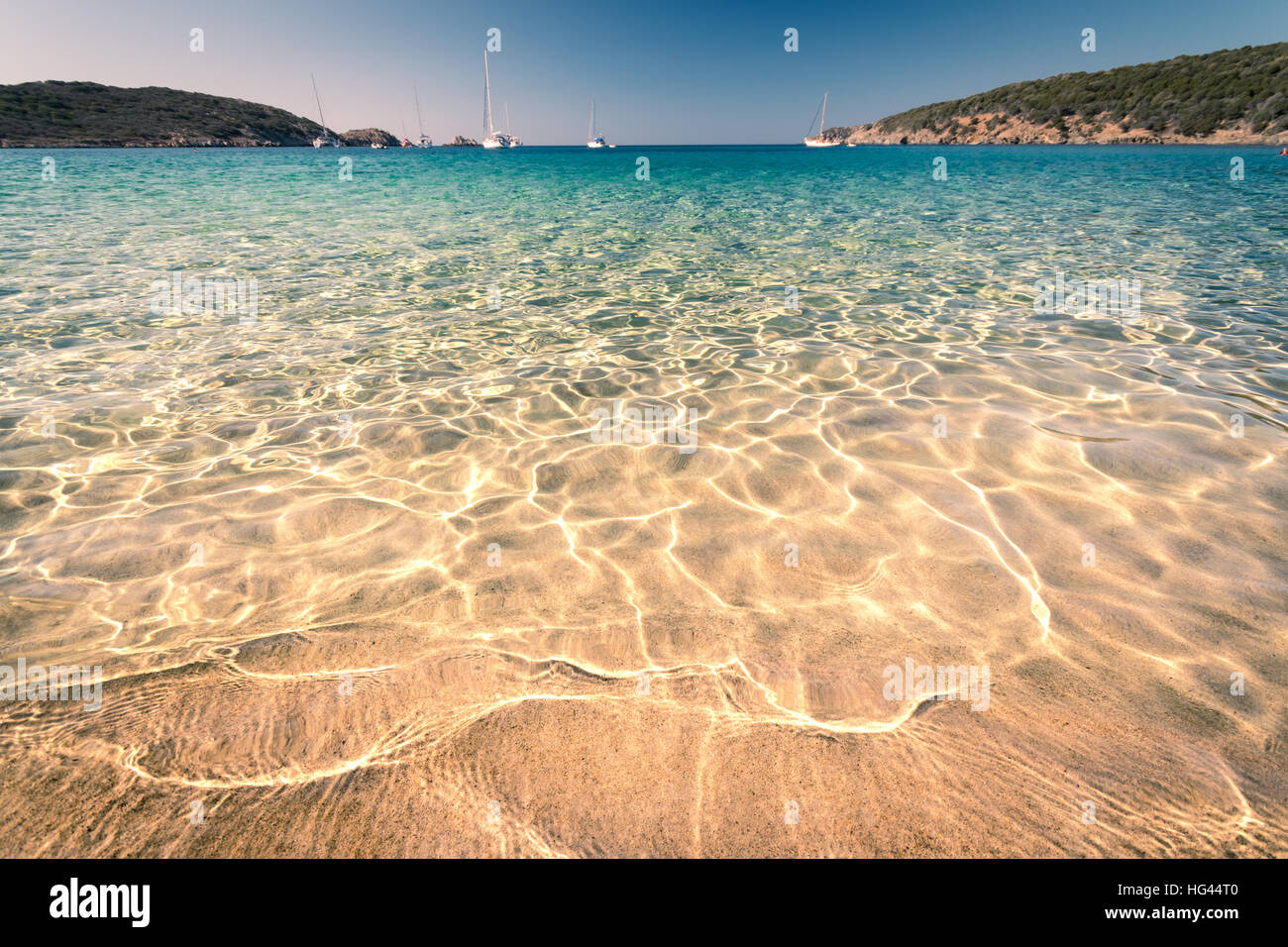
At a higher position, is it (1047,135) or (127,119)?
(127,119)

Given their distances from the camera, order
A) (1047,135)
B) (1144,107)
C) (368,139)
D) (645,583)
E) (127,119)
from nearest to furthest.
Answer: (645,583) < (1144,107) < (1047,135) < (127,119) < (368,139)

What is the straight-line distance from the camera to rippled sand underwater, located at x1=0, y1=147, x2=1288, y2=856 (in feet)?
6.19

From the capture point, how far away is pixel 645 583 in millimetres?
2945

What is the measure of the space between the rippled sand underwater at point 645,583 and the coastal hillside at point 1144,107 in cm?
8830

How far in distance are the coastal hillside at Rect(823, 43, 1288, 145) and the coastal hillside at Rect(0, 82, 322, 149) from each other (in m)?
142

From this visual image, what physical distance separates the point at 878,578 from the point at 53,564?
4368 mm

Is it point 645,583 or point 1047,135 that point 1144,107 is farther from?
point 645,583

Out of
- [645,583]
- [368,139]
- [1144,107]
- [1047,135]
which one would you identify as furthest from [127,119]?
[1144,107]

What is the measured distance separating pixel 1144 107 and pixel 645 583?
11557 centimetres

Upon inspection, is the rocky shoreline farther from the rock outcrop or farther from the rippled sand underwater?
the rock outcrop

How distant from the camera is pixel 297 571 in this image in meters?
3.03

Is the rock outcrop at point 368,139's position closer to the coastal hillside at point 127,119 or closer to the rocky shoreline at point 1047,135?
the coastal hillside at point 127,119

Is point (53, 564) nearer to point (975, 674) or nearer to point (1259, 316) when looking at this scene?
point (975, 674)
